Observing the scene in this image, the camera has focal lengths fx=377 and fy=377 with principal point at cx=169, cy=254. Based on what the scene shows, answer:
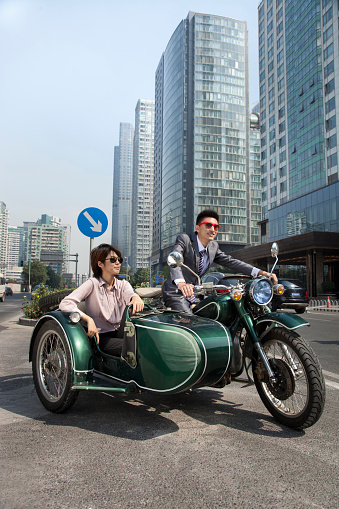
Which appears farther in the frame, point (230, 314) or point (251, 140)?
point (251, 140)

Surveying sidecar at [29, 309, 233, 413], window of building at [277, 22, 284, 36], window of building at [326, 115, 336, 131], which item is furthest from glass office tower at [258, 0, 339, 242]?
sidecar at [29, 309, 233, 413]

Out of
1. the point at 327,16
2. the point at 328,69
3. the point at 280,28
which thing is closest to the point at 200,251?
the point at 328,69

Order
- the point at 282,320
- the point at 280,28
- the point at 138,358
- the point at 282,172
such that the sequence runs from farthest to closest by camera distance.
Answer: the point at 280,28
the point at 282,172
the point at 282,320
the point at 138,358

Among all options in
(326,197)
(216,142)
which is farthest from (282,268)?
(216,142)

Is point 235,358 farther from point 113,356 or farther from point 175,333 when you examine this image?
point 113,356

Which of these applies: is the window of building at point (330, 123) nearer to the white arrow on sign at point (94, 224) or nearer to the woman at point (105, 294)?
the white arrow on sign at point (94, 224)

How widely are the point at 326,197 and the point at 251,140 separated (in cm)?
7065

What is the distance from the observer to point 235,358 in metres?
2.85

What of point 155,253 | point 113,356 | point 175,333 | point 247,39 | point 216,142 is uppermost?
point 247,39

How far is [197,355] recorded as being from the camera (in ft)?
8.05

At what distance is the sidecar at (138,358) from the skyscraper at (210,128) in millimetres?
92657

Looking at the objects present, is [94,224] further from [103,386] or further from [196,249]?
[103,386]

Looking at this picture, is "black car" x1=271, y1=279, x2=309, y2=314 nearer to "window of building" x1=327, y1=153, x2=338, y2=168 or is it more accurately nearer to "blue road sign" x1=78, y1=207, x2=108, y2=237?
"blue road sign" x1=78, y1=207, x2=108, y2=237

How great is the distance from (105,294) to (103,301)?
0.07 metres
